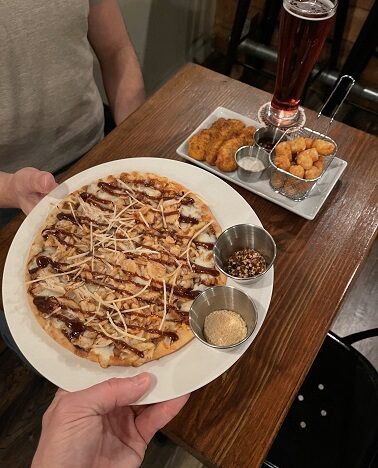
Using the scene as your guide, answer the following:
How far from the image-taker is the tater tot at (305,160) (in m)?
1.44

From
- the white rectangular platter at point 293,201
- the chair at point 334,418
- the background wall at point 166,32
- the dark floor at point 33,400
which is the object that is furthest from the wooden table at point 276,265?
the background wall at point 166,32

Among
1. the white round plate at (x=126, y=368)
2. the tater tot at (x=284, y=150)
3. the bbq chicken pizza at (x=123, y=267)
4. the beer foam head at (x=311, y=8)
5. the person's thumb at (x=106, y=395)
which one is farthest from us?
the tater tot at (x=284, y=150)

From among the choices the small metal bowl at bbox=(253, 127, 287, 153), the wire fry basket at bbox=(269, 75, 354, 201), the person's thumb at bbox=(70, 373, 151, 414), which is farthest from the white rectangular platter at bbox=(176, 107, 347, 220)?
the person's thumb at bbox=(70, 373, 151, 414)

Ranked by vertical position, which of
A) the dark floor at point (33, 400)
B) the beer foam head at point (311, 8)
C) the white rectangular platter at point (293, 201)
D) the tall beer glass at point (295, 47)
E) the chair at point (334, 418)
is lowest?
the dark floor at point (33, 400)

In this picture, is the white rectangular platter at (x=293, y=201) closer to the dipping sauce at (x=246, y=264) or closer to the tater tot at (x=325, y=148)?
the tater tot at (x=325, y=148)

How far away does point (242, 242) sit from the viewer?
1.35 meters

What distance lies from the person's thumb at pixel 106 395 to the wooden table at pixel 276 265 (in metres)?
0.16

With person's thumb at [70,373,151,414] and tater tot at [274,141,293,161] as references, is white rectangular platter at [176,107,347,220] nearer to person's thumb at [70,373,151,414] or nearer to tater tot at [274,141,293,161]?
tater tot at [274,141,293,161]

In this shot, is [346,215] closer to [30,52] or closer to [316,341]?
[316,341]

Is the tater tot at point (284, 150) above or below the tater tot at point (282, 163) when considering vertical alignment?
above

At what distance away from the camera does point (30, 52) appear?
156 centimetres

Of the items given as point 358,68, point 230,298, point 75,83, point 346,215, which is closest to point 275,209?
point 346,215

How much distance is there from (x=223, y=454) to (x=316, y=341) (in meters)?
0.41

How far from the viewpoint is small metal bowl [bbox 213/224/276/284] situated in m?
1.30
